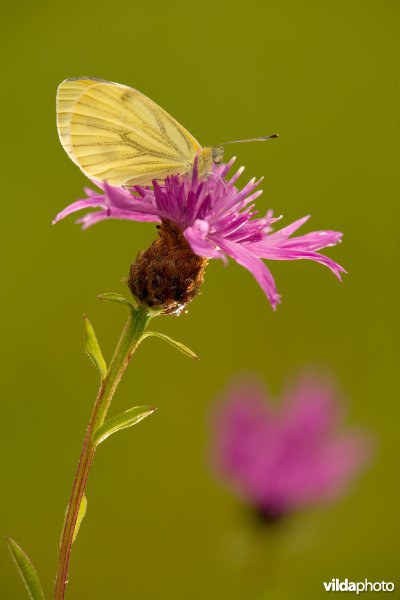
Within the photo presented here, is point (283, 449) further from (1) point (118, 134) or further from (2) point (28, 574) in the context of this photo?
(2) point (28, 574)

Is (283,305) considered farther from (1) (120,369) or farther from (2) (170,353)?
(1) (120,369)

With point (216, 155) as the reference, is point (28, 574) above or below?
below

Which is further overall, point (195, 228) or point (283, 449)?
point (283, 449)

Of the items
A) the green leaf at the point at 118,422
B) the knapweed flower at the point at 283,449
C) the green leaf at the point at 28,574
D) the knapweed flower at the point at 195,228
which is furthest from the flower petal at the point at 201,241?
the knapweed flower at the point at 283,449

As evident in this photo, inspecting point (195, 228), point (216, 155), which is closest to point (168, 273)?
point (195, 228)

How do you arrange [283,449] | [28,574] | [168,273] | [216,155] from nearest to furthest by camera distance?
[28,574], [168,273], [216,155], [283,449]

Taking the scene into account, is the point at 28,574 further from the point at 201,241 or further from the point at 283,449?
the point at 283,449

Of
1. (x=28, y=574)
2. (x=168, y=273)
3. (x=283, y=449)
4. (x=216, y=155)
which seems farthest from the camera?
(x=283, y=449)

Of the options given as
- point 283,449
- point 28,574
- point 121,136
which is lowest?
point 283,449

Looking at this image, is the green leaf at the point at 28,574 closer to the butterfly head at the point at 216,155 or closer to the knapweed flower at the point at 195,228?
Answer: the knapweed flower at the point at 195,228
